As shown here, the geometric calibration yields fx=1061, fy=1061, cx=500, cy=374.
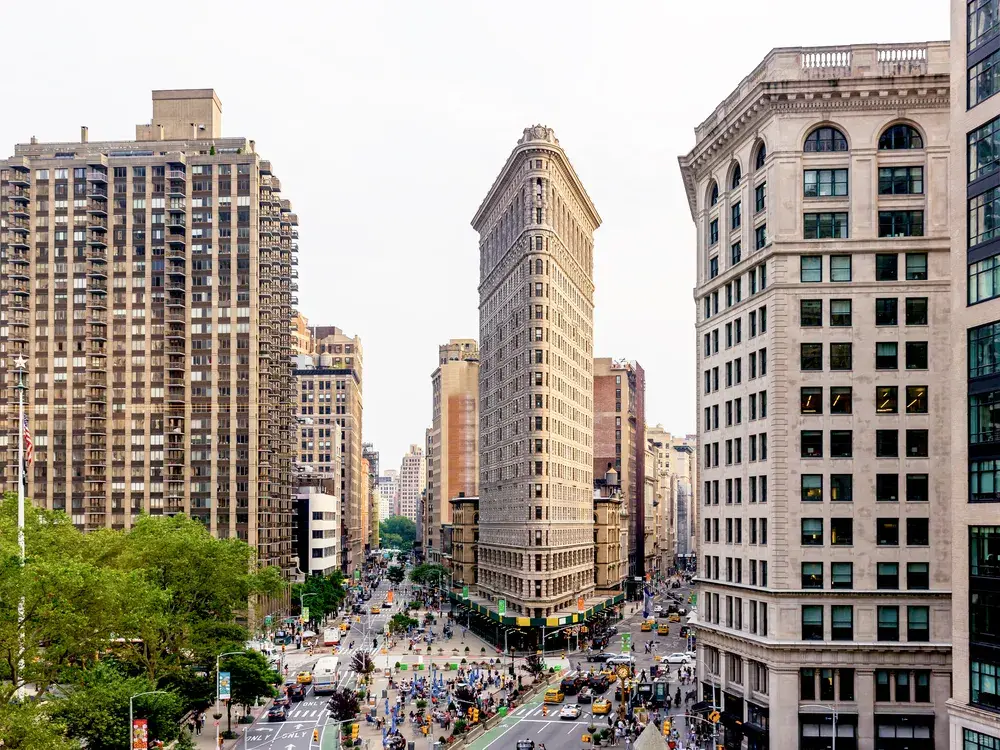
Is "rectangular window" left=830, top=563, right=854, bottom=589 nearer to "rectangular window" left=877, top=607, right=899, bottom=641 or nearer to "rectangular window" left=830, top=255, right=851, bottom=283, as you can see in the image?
"rectangular window" left=877, top=607, right=899, bottom=641

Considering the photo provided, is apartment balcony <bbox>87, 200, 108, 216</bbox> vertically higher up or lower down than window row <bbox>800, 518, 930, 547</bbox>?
higher up

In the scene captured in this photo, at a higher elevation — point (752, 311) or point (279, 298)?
point (279, 298)

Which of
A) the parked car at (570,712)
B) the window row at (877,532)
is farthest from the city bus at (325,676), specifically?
the window row at (877,532)

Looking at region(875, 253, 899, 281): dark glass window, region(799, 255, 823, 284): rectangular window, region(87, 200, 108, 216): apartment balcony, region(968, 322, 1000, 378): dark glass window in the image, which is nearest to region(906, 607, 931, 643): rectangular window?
region(968, 322, 1000, 378): dark glass window

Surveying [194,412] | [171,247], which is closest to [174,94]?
[171,247]

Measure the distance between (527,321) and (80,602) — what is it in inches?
3160

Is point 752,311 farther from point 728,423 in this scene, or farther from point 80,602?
point 80,602

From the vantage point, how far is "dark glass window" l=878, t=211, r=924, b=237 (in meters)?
67.1

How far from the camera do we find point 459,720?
3088 inches

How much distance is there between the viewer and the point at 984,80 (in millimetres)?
50750

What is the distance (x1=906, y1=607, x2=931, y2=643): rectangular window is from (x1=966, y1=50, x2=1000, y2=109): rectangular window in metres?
30.5

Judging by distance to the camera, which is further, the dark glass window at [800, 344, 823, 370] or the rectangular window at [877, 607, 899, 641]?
the dark glass window at [800, 344, 823, 370]

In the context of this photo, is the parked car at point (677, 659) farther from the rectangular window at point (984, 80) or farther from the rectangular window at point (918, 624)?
the rectangular window at point (984, 80)

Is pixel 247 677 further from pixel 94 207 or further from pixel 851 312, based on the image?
pixel 94 207
